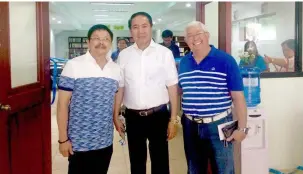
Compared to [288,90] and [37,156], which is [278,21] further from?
[37,156]

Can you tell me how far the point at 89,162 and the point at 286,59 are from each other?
247cm

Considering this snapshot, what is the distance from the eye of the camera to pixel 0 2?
178 centimetres

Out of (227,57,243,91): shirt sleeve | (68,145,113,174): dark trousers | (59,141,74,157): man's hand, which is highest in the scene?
(227,57,243,91): shirt sleeve

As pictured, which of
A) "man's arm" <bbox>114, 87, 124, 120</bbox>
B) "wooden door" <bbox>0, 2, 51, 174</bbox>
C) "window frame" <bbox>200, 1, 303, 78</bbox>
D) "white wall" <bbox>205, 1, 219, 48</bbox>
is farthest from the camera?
"white wall" <bbox>205, 1, 219, 48</bbox>

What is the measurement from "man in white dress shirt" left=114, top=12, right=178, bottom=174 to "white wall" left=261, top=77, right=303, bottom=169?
140 centimetres

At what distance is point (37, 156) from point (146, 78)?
1.06 m

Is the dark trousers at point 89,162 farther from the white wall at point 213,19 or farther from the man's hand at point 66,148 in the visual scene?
the white wall at point 213,19

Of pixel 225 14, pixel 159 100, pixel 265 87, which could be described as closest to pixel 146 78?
pixel 159 100

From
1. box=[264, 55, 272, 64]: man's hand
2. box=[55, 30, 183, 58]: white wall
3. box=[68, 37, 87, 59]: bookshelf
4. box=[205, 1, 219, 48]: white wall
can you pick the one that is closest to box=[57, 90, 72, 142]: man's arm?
box=[205, 1, 219, 48]: white wall

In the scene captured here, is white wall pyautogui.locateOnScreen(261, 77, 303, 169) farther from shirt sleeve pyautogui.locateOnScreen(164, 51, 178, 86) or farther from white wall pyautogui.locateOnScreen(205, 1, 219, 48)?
shirt sleeve pyautogui.locateOnScreen(164, 51, 178, 86)

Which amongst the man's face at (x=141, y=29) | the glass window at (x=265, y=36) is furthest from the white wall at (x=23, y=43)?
the glass window at (x=265, y=36)

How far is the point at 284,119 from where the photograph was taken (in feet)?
11.0

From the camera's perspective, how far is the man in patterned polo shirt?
1.88m

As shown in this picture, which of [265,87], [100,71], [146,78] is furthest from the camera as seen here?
[265,87]
